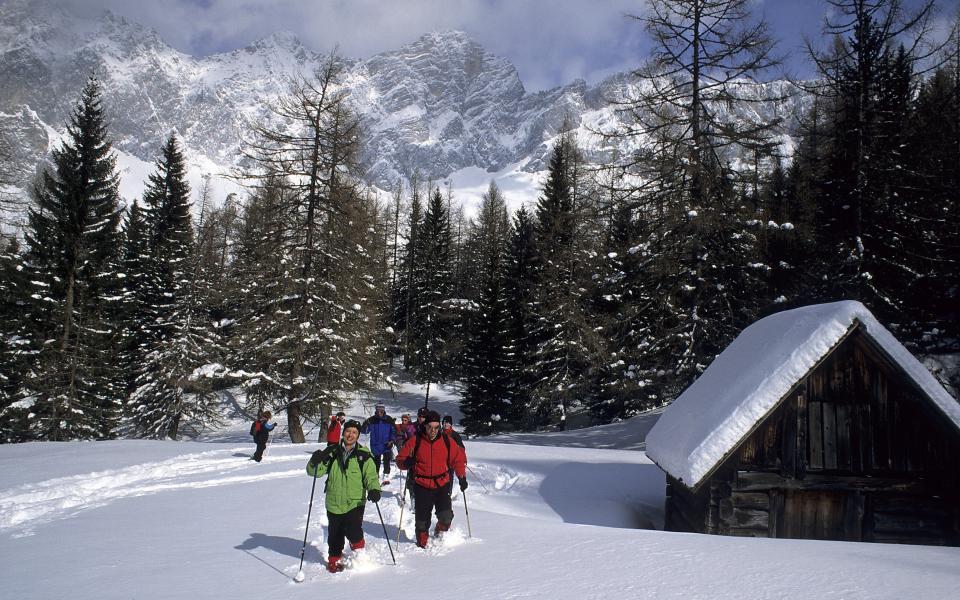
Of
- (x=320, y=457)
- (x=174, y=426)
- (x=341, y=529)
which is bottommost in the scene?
(x=174, y=426)

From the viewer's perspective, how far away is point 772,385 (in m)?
9.06

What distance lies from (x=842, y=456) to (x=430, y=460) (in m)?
7.36

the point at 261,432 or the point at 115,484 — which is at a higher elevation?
the point at 261,432

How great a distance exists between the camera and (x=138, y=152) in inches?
7101

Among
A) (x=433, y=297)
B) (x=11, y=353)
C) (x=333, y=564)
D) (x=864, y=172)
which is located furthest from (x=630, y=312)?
(x=433, y=297)

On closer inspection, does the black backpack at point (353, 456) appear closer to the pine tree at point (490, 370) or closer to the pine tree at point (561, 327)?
the pine tree at point (561, 327)

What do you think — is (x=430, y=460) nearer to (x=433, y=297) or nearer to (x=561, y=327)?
(x=561, y=327)

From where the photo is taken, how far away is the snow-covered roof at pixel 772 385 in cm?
885

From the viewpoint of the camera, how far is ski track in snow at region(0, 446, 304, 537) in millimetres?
9453

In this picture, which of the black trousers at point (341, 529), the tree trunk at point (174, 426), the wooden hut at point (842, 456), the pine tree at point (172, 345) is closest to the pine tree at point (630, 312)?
the wooden hut at point (842, 456)

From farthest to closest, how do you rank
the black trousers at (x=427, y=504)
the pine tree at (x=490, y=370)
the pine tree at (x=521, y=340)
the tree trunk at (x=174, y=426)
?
the pine tree at (x=490, y=370), the pine tree at (x=521, y=340), the tree trunk at (x=174, y=426), the black trousers at (x=427, y=504)

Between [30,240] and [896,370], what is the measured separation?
99.2 feet

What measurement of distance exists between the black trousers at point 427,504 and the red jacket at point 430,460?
0.22 ft

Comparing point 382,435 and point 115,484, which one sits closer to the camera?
point 115,484
